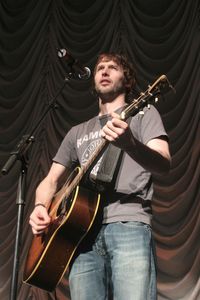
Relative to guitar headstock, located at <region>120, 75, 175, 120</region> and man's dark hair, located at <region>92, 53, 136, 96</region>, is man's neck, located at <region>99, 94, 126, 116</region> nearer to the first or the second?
man's dark hair, located at <region>92, 53, 136, 96</region>

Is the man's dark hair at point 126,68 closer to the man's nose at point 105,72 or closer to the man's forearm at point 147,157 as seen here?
the man's nose at point 105,72

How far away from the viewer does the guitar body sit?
1903 mm

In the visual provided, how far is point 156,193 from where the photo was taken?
Answer: 333cm

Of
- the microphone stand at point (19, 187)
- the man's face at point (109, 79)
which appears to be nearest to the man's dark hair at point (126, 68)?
the man's face at point (109, 79)

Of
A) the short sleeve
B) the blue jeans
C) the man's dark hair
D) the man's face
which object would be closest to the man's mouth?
the man's face

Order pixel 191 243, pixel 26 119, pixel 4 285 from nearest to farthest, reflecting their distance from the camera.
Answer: pixel 191 243 < pixel 4 285 < pixel 26 119

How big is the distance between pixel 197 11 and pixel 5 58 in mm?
1636

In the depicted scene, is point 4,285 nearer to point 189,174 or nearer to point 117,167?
point 189,174

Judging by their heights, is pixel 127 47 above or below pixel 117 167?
above

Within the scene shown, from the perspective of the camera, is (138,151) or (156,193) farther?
(156,193)

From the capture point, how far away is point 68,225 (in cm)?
192

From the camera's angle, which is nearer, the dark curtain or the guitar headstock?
the guitar headstock

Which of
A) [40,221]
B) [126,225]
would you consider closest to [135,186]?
[126,225]

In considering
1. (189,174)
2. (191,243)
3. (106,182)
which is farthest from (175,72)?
(106,182)
